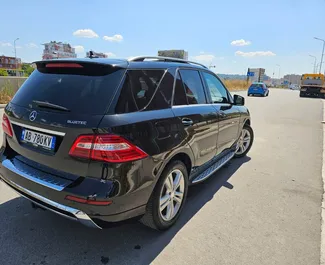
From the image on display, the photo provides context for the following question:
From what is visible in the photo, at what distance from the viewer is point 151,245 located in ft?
8.91

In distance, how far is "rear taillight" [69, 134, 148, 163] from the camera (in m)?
2.17

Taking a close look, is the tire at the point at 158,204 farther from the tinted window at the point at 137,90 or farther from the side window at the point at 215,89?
the side window at the point at 215,89

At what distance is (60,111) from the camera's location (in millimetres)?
2355

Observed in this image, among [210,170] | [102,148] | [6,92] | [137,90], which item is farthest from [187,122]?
[6,92]

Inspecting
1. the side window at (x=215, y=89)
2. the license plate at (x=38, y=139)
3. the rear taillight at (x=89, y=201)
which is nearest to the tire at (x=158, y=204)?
the rear taillight at (x=89, y=201)

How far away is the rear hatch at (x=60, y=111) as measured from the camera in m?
2.25

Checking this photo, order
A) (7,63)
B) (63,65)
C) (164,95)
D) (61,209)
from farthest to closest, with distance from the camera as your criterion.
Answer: (7,63) → (164,95) → (63,65) → (61,209)

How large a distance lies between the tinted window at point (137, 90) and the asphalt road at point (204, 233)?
4.58 ft

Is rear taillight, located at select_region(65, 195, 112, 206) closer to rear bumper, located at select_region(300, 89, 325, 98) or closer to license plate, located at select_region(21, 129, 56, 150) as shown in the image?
license plate, located at select_region(21, 129, 56, 150)

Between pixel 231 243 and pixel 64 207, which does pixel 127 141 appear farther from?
pixel 231 243

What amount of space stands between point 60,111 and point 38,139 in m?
0.38

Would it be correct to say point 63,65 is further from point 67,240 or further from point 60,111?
point 67,240

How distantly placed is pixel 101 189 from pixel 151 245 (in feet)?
3.14

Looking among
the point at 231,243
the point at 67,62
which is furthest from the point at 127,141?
the point at 231,243
